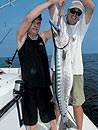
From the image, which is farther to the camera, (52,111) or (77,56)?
(52,111)

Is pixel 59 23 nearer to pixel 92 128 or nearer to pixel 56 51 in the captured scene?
pixel 56 51

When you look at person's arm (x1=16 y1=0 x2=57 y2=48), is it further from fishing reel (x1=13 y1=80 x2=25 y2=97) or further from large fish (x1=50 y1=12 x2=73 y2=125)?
fishing reel (x1=13 y1=80 x2=25 y2=97)

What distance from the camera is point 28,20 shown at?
2025mm

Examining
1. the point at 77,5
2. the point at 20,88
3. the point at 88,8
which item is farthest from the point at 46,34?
→ the point at 20,88

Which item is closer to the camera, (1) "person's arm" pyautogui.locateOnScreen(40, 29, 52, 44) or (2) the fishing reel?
(2) the fishing reel

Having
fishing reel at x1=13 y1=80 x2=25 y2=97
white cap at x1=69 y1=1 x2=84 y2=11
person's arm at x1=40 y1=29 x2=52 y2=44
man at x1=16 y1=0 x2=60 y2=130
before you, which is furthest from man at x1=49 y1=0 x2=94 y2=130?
fishing reel at x1=13 y1=80 x2=25 y2=97

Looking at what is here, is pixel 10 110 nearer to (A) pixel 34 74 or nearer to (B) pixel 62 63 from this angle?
(A) pixel 34 74

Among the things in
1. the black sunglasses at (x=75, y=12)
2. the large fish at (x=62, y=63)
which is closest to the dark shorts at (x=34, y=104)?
the large fish at (x=62, y=63)

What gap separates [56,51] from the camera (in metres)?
1.97

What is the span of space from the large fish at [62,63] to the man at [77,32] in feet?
1.12

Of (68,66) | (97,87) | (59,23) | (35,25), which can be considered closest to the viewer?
(59,23)

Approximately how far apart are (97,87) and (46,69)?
29.7 feet

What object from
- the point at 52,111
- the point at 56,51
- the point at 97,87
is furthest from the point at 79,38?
the point at 97,87

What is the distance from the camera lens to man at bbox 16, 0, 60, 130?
7.46 ft
